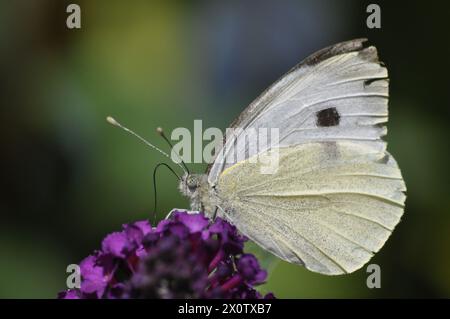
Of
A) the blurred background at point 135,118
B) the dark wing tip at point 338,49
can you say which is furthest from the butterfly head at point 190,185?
the blurred background at point 135,118

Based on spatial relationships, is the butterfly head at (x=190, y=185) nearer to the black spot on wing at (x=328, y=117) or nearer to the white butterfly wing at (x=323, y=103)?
the white butterfly wing at (x=323, y=103)

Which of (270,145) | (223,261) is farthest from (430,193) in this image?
(223,261)

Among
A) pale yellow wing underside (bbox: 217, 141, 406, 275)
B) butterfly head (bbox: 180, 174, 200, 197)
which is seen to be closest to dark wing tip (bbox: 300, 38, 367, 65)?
pale yellow wing underside (bbox: 217, 141, 406, 275)

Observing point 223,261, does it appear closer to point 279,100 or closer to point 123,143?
point 279,100

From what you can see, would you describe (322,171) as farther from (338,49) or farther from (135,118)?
(135,118)

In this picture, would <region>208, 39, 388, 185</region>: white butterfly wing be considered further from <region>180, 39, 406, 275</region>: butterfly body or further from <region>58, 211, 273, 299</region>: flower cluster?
<region>58, 211, 273, 299</region>: flower cluster

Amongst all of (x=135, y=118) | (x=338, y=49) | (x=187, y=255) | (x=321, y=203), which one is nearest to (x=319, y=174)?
(x=321, y=203)

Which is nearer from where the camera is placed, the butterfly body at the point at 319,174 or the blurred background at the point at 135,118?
the butterfly body at the point at 319,174
